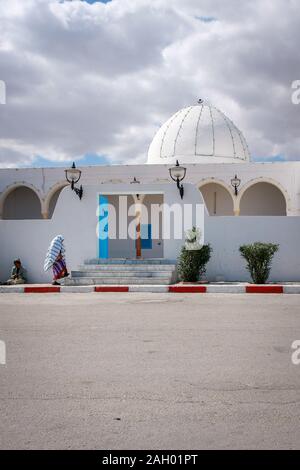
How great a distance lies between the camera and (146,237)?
61.4ft

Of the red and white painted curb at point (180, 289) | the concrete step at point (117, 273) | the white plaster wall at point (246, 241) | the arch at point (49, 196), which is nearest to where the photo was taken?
the red and white painted curb at point (180, 289)

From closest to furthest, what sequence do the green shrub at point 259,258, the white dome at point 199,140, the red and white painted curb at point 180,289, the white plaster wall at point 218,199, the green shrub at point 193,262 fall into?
1. the red and white painted curb at point 180,289
2. the green shrub at point 259,258
3. the green shrub at point 193,262
4. the white plaster wall at point 218,199
5. the white dome at point 199,140

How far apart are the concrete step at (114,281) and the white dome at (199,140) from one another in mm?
12846

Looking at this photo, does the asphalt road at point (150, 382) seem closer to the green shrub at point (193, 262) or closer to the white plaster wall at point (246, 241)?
the green shrub at point (193, 262)

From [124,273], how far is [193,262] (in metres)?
1.98

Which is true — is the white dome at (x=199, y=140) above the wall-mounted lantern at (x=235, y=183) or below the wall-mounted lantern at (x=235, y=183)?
above

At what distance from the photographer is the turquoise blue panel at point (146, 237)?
1859 cm

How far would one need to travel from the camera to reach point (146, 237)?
61.4 ft

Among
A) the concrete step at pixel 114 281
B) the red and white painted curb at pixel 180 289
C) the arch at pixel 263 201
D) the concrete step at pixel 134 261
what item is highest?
the arch at pixel 263 201

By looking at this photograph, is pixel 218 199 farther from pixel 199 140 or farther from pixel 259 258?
pixel 259 258

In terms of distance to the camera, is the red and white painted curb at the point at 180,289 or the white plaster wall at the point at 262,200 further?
the white plaster wall at the point at 262,200

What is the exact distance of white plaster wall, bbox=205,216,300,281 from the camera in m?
13.1


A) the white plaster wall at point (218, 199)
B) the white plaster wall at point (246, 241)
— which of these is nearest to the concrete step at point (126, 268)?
the white plaster wall at point (246, 241)

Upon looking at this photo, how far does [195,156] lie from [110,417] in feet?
74.4
